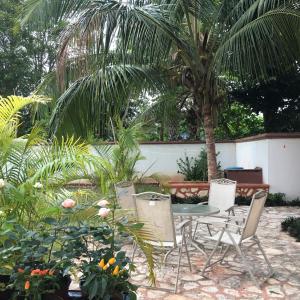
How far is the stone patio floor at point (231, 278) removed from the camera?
388cm

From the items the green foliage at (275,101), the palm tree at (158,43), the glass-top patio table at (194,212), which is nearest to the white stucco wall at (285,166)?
the palm tree at (158,43)

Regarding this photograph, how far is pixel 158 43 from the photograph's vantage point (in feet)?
21.4

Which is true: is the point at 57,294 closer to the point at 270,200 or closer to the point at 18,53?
the point at 270,200

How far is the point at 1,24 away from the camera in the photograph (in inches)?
619

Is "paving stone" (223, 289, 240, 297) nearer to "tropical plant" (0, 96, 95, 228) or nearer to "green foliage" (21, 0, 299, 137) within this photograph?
"tropical plant" (0, 96, 95, 228)

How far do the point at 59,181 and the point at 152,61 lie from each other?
4001 mm

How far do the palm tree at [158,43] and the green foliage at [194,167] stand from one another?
344 centimetres

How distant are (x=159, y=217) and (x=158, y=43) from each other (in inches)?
133

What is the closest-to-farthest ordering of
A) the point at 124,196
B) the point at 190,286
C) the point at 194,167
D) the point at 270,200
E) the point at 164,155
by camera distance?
the point at 190,286, the point at 124,196, the point at 270,200, the point at 194,167, the point at 164,155

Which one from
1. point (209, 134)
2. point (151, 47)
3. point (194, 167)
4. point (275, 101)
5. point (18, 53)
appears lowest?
point (194, 167)

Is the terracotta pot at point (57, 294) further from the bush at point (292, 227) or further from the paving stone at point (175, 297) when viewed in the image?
the bush at point (292, 227)

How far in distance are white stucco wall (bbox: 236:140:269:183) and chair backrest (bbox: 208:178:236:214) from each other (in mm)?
4390

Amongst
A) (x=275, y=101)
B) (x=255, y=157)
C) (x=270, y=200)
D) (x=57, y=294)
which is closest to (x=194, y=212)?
(x=57, y=294)

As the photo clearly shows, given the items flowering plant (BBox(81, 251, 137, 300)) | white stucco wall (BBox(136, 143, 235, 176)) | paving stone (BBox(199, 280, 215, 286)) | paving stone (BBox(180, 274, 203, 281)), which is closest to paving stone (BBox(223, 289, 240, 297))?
paving stone (BBox(199, 280, 215, 286))
